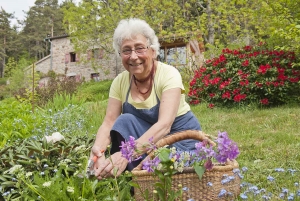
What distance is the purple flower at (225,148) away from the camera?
1.49 meters

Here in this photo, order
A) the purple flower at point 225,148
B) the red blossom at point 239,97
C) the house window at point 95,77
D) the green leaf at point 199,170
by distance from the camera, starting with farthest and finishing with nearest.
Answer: the house window at point 95,77, the red blossom at point 239,97, the green leaf at point 199,170, the purple flower at point 225,148

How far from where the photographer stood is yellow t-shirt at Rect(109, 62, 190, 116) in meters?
2.36

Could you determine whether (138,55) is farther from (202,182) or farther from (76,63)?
(76,63)

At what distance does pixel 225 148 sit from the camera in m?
1.52

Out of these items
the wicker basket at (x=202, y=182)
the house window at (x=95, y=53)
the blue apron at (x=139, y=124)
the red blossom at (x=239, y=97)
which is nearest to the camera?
the wicker basket at (x=202, y=182)

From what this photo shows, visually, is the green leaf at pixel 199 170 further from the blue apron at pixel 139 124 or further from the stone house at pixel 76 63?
the stone house at pixel 76 63

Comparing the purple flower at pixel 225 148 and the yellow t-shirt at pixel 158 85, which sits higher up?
the yellow t-shirt at pixel 158 85

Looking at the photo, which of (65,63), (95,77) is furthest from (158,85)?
(65,63)

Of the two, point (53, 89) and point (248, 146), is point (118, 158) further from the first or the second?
point (53, 89)

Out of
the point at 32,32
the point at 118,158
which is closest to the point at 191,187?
the point at 118,158

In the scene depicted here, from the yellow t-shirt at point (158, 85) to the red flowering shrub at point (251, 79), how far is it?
434 centimetres

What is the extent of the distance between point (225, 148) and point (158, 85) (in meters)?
0.97

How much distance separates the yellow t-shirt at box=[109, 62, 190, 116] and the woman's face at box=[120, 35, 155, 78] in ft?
0.35

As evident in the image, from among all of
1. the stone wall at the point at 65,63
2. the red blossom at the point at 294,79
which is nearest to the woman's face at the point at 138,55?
the red blossom at the point at 294,79
